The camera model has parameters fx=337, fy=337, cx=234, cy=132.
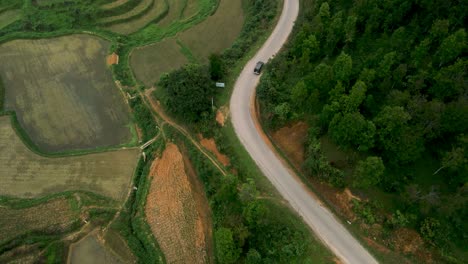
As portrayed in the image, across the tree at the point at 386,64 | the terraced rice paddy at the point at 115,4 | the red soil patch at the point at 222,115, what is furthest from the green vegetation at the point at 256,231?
the terraced rice paddy at the point at 115,4

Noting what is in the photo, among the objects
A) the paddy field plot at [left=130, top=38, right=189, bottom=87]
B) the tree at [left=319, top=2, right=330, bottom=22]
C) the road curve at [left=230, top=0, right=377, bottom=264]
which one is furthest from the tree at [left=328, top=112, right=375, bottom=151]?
the paddy field plot at [left=130, top=38, right=189, bottom=87]

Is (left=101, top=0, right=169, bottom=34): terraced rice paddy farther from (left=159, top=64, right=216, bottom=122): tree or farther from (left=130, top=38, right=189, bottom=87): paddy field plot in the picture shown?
(left=159, top=64, right=216, bottom=122): tree

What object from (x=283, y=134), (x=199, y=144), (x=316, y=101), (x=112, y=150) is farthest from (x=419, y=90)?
(x=112, y=150)

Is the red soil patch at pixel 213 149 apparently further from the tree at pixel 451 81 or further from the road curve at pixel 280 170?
the tree at pixel 451 81

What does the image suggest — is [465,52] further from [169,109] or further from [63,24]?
[63,24]

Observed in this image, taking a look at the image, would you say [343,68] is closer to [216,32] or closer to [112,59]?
[216,32]

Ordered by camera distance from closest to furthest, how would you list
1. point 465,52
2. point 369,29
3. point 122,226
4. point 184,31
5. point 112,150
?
1. point 465,52
2. point 122,226
3. point 369,29
4. point 112,150
5. point 184,31
